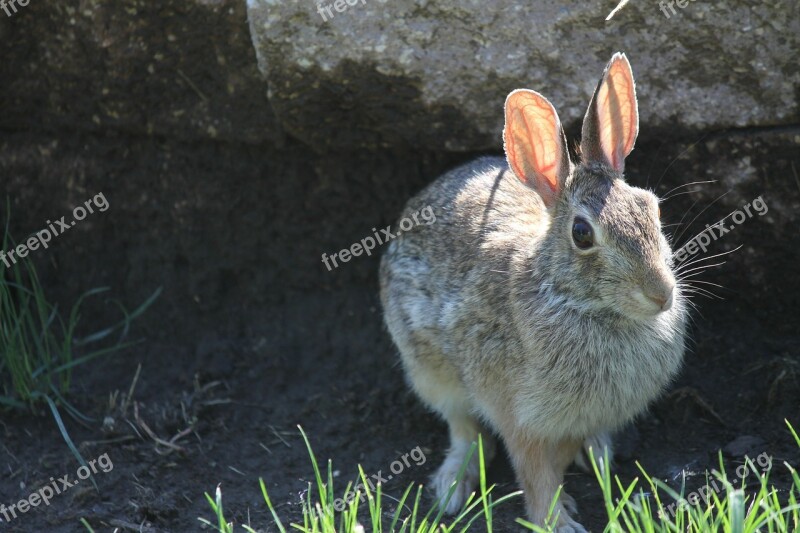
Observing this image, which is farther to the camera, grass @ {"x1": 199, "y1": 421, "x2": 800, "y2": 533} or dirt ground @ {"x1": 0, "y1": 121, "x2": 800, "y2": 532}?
dirt ground @ {"x1": 0, "y1": 121, "x2": 800, "y2": 532}

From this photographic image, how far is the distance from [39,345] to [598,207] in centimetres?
268

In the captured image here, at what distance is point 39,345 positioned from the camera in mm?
4832

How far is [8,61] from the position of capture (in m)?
4.96

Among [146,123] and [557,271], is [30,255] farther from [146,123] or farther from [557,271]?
[557,271]

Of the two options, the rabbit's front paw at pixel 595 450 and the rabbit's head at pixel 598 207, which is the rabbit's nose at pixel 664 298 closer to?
the rabbit's head at pixel 598 207

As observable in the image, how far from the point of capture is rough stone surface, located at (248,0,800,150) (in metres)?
4.20

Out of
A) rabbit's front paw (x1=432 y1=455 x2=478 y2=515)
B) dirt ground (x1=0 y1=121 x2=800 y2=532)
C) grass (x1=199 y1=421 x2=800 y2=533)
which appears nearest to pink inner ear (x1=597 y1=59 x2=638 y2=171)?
dirt ground (x1=0 y1=121 x2=800 y2=532)

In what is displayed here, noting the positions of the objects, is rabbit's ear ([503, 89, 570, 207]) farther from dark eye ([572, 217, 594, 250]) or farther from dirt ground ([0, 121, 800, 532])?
dirt ground ([0, 121, 800, 532])

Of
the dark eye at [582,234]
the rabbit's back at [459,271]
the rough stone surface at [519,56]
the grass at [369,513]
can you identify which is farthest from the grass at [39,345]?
the dark eye at [582,234]

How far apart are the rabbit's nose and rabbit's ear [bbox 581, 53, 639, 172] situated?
0.61 metres

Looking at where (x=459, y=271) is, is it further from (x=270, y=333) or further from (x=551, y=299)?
(x=270, y=333)

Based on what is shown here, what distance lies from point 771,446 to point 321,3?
2.62 metres

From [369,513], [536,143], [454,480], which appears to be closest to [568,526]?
[454,480]

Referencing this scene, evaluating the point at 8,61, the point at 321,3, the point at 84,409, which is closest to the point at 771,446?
the point at 321,3
